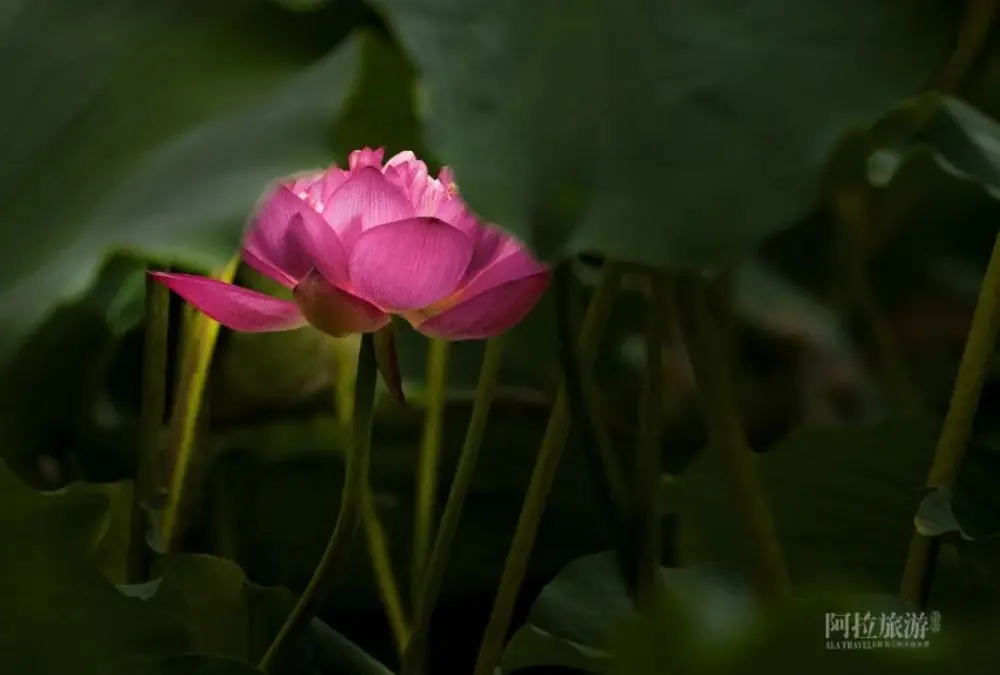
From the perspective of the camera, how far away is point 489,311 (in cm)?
29

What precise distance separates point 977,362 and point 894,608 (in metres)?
0.10

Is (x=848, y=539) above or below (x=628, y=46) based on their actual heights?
Result: below

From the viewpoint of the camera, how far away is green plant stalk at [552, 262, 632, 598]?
283mm

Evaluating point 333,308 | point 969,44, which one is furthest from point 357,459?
point 969,44

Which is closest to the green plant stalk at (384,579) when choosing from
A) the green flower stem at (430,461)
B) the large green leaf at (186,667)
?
the green flower stem at (430,461)

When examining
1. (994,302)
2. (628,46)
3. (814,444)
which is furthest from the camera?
(814,444)

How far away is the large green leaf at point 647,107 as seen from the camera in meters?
0.21

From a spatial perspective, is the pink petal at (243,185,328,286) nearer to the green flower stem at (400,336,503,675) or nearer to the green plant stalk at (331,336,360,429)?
the green flower stem at (400,336,503,675)

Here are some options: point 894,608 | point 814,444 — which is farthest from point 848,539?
point 894,608

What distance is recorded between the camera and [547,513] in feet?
1.75

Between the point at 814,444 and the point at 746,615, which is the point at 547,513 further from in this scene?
the point at 746,615

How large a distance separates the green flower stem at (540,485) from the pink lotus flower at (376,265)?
0.16 feet

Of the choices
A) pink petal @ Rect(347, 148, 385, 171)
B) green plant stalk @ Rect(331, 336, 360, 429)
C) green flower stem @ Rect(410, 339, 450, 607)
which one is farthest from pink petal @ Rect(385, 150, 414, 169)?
green plant stalk @ Rect(331, 336, 360, 429)

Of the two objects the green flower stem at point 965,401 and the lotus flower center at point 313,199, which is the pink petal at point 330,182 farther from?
the green flower stem at point 965,401
